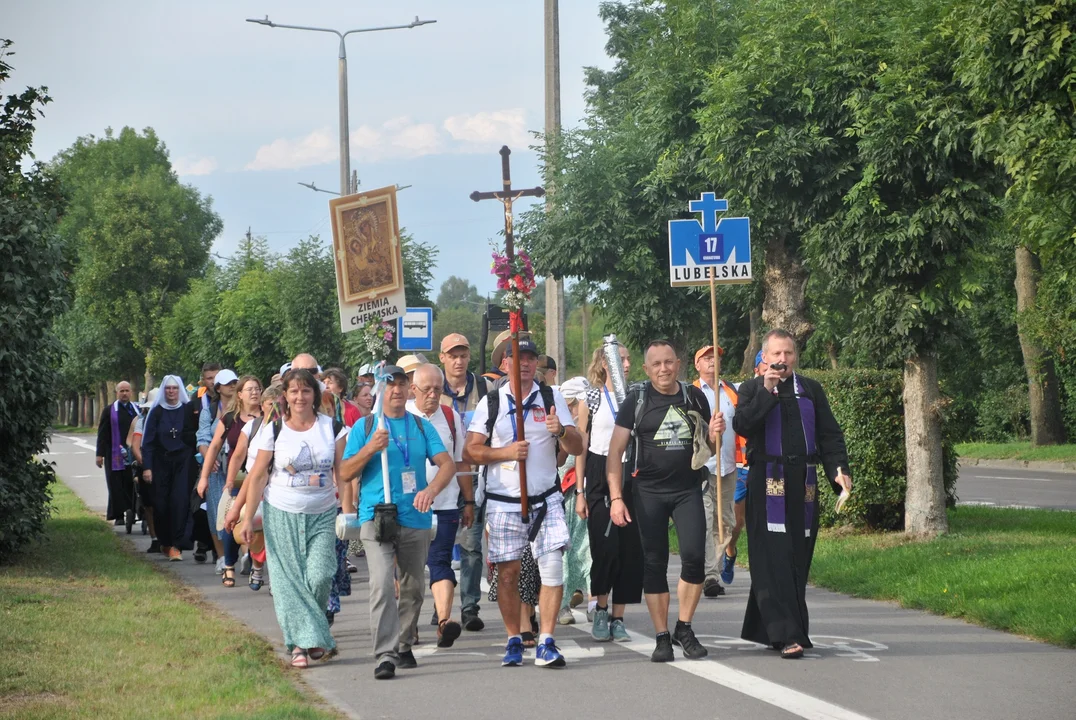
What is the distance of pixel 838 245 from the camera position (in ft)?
46.8

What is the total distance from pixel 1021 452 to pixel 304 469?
2667 cm

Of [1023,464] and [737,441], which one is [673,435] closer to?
[737,441]

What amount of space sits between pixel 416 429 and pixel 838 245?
6818 mm

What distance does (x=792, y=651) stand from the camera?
8.52 metres

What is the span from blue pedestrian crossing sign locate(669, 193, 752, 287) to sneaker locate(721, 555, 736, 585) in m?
2.36

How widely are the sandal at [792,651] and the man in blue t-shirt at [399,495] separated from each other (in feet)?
7.24

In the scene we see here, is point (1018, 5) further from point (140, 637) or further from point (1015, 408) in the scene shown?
point (1015, 408)

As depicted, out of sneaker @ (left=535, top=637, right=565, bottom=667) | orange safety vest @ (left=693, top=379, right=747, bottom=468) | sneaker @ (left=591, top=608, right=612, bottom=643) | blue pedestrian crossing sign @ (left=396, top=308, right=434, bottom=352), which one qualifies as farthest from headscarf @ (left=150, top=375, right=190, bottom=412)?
sneaker @ (left=535, top=637, right=565, bottom=667)

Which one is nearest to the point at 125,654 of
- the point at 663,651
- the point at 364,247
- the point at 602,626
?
the point at 602,626

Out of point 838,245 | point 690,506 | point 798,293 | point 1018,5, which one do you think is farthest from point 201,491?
point 798,293

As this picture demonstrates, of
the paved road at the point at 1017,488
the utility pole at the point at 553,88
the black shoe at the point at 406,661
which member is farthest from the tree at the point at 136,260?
the black shoe at the point at 406,661

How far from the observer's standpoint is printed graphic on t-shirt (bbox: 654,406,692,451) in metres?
8.66

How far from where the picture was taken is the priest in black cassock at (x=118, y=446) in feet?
59.1

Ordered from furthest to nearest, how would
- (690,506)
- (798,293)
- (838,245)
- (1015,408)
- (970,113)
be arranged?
(1015,408), (798,293), (838,245), (970,113), (690,506)
